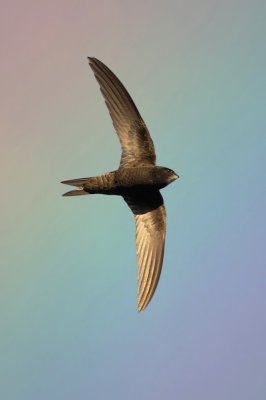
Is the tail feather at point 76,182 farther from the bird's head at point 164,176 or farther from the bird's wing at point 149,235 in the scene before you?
the bird's head at point 164,176

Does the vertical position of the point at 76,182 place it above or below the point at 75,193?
above

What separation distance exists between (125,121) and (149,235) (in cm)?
173

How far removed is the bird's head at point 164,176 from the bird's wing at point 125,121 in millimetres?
427

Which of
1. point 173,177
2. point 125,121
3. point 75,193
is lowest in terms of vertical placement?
point 75,193

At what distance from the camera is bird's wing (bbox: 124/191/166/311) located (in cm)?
1007

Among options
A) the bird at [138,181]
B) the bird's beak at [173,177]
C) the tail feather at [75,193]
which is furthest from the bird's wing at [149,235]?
the tail feather at [75,193]

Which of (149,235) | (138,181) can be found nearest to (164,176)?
(138,181)

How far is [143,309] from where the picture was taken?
32.0ft

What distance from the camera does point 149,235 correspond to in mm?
10422

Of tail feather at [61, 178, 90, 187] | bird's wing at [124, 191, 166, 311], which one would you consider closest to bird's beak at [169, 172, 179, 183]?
bird's wing at [124, 191, 166, 311]

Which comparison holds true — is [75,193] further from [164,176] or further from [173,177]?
[173,177]

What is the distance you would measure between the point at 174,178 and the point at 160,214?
866 millimetres

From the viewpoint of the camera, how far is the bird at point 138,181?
9992 millimetres

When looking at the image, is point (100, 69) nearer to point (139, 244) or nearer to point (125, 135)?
point (125, 135)
